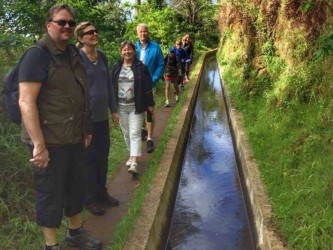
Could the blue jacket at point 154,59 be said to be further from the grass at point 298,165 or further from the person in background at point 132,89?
the grass at point 298,165

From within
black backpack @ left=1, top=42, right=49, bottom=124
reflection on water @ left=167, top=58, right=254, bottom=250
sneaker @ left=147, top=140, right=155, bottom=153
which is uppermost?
black backpack @ left=1, top=42, right=49, bottom=124

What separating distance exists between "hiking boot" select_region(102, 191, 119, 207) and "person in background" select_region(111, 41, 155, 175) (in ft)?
2.54

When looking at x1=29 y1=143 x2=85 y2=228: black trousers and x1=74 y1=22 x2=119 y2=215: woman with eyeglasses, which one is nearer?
x1=29 y1=143 x2=85 y2=228: black trousers

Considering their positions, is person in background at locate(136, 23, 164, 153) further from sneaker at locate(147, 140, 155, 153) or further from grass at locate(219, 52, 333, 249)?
grass at locate(219, 52, 333, 249)

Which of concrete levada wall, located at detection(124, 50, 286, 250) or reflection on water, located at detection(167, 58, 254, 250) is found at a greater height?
concrete levada wall, located at detection(124, 50, 286, 250)

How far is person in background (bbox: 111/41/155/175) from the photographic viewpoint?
506cm

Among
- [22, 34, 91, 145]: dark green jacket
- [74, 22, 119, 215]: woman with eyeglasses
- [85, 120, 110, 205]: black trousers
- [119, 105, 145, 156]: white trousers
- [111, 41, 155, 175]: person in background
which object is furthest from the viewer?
[119, 105, 145, 156]: white trousers

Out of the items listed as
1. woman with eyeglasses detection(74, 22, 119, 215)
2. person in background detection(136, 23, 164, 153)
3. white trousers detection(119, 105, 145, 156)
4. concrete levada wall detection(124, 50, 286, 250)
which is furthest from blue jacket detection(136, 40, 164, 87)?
woman with eyeglasses detection(74, 22, 119, 215)

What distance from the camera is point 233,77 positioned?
13.0 meters

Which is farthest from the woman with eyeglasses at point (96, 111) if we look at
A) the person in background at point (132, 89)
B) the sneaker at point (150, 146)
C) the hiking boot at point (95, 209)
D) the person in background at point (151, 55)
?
the sneaker at point (150, 146)

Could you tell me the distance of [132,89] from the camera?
202 inches

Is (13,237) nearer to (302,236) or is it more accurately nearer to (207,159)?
(302,236)

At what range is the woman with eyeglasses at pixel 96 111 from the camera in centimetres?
393

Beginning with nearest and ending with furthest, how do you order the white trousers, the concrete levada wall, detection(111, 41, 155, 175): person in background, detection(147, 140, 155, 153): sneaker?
the concrete levada wall
detection(111, 41, 155, 175): person in background
the white trousers
detection(147, 140, 155, 153): sneaker
